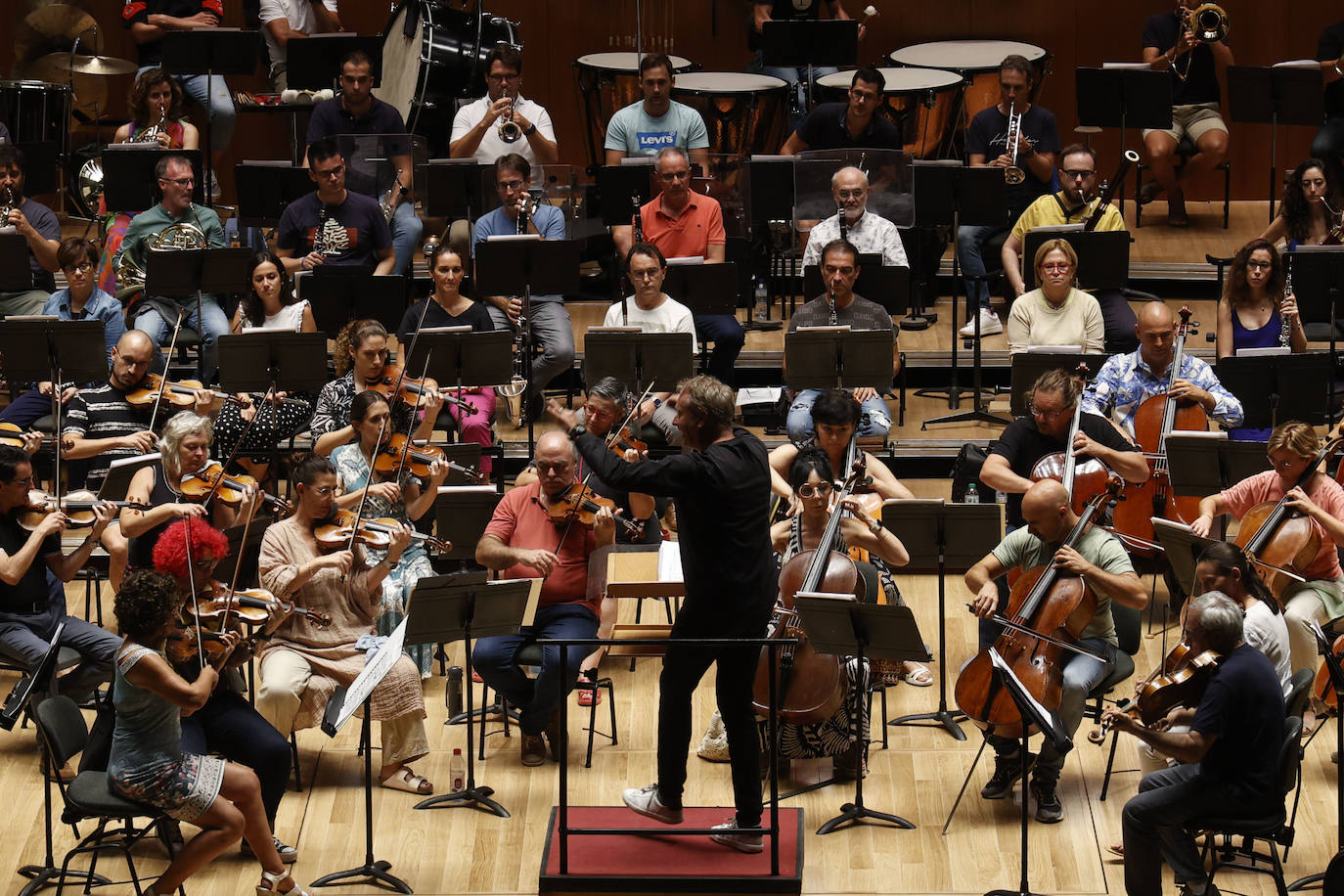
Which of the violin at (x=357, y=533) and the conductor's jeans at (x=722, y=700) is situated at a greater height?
the violin at (x=357, y=533)

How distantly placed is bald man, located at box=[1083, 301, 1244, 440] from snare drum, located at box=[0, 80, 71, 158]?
5.88 m

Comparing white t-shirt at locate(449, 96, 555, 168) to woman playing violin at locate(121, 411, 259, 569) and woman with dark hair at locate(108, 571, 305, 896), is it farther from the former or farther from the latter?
woman with dark hair at locate(108, 571, 305, 896)

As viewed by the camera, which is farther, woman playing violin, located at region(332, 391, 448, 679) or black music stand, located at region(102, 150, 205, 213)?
black music stand, located at region(102, 150, 205, 213)

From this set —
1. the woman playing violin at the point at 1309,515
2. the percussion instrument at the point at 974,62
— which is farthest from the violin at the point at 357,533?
the percussion instrument at the point at 974,62

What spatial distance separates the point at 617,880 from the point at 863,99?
17.8 ft

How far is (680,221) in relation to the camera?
30.1ft

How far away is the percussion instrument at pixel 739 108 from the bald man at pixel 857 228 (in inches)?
57.6

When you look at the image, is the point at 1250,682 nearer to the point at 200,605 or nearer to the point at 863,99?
the point at 200,605

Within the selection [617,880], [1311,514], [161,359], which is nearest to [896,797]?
[617,880]

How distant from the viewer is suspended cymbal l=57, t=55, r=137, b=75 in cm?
1094

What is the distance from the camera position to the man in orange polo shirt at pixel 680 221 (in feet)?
29.8

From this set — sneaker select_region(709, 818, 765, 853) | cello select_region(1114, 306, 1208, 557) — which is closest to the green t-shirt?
cello select_region(1114, 306, 1208, 557)

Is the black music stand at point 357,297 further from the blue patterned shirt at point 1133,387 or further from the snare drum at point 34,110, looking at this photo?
the blue patterned shirt at point 1133,387

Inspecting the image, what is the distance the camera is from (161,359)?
28.0 ft
